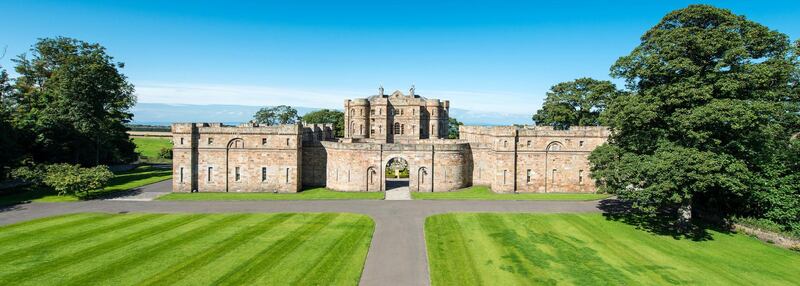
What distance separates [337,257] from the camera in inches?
855

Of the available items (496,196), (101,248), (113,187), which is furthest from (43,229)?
(496,196)

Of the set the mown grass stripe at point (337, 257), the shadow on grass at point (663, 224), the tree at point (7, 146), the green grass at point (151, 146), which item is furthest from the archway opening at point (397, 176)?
the green grass at point (151, 146)

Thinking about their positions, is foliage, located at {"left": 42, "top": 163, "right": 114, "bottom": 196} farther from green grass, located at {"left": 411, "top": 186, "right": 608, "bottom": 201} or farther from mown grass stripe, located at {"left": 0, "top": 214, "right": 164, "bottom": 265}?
green grass, located at {"left": 411, "top": 186, "right": 608, "bottom": 201}

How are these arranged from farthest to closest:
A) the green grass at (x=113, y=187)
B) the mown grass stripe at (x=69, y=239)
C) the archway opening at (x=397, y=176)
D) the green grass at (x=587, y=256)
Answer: the archway opening at (x=397, y=176) → the green grass at (x=113, y=187) → the mown grass stripe at (x=69, y=239) → the green grass at (x=587, y=256)

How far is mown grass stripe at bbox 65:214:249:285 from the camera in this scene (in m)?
18.8

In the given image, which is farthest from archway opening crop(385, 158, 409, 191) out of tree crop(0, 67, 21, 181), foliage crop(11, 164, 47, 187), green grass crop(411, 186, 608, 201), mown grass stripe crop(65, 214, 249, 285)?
tree crop(0, 67, 21, 181)

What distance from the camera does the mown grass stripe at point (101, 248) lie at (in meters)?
19.2

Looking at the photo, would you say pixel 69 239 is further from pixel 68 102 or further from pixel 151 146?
pixel 151 146

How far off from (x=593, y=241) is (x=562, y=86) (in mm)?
42782

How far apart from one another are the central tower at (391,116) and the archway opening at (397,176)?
235 inches

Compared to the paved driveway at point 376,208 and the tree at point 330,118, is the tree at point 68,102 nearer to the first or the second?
the paved driveway at point 376,208

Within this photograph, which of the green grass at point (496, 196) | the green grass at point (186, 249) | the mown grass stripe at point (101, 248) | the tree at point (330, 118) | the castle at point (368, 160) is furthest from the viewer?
the tree at point (330, 118)

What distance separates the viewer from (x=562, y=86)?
63.1 meters

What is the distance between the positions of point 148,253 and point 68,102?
37.2 meters
